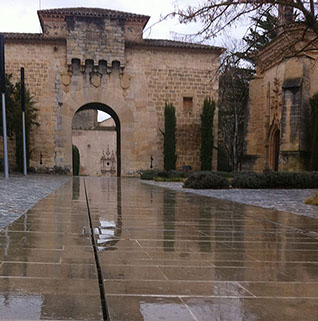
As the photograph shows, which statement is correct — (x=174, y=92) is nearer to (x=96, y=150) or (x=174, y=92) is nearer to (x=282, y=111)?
(x=282, y=111)

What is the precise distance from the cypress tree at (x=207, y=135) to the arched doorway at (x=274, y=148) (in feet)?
13.1

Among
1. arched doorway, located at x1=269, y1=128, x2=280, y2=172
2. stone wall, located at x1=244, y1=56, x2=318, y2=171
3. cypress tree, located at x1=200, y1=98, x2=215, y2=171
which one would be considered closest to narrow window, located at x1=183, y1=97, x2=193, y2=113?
cypress tree, located at x1=200, y1=98, x2=215, y2=171

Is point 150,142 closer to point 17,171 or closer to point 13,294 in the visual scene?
point 17,171

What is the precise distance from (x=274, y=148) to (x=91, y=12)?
13.6m

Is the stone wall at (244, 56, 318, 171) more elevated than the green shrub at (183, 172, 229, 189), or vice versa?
the stone wall at (244, 56, 318, 171)

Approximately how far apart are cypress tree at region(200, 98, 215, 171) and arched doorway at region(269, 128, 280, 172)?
13.1 feet

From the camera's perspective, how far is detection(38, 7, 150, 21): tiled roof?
24.5m

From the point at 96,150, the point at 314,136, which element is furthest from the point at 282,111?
the point at 96,150

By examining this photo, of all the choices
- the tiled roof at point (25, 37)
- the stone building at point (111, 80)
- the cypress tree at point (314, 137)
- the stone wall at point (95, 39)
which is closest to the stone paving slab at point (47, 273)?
the cypress tree at point (314, 137)

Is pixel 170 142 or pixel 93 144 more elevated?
pixel 170 142

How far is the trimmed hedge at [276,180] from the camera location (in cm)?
1398

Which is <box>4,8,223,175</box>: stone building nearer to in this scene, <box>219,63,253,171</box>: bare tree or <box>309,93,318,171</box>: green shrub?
<box>219,63,253,171</box>: bare tree

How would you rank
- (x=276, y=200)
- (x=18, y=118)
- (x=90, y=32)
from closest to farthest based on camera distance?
1. (x=276, y=200)
2. (x=18, y=118)
3. (x=90, y=32)

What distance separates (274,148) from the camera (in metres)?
22.9
